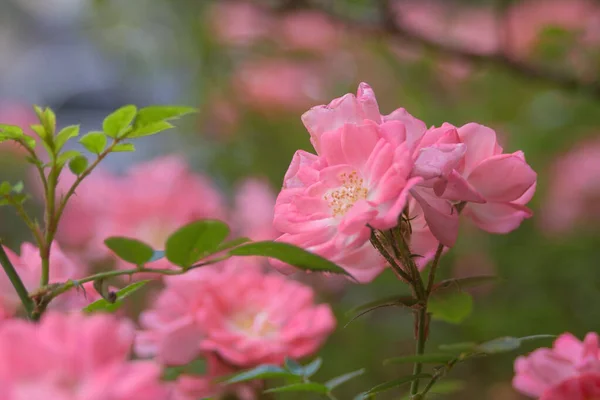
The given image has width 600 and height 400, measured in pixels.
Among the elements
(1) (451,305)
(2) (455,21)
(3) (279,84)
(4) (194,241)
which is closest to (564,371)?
(1) (451,305)

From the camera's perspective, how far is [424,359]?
278mm

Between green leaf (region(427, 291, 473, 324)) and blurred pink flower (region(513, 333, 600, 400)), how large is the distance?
0.11ft

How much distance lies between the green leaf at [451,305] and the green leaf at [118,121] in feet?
0.48

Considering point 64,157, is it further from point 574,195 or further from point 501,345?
point 574,195

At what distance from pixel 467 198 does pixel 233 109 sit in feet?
3.51

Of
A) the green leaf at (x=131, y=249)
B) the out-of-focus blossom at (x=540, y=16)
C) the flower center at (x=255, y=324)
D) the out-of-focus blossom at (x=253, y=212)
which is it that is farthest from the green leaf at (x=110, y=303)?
the out-of-focus blossom at (x=540, y=16)

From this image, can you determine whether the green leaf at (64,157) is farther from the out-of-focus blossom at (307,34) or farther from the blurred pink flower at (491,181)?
the out-of-focus blossom at (307,34)

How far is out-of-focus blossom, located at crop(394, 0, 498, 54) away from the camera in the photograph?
135 cm

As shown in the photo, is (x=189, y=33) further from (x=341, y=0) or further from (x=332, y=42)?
(x=341, y=0)

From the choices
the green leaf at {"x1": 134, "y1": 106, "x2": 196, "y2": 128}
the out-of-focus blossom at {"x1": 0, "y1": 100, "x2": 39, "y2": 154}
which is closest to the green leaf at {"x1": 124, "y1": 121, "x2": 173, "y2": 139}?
the green leaf at {"x1": 134, "y1": 106, "x2": 196, "y2": 128}

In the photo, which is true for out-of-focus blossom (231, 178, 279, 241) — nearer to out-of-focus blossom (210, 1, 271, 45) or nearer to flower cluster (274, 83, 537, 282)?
flower cluster (274, 83, 537, 282)

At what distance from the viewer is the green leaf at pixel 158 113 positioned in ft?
1.06

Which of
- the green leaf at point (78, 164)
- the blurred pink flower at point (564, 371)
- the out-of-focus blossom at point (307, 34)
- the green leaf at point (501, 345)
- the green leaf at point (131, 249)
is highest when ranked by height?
the green leaf at point (78, 164)

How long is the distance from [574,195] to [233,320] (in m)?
0.82
